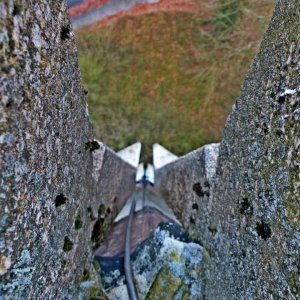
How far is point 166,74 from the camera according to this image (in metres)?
9.58

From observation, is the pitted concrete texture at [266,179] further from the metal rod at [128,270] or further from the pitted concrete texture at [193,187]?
the metal rod at [128,270]

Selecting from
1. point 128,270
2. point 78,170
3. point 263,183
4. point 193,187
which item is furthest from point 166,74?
point 263,183

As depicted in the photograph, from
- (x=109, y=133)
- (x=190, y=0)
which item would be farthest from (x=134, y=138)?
(x=190, y=0)

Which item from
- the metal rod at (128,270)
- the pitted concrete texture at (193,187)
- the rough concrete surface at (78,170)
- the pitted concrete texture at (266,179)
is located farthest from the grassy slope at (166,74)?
the pitted concrete texture at (266,179)

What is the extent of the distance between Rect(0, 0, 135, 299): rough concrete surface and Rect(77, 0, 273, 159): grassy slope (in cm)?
579

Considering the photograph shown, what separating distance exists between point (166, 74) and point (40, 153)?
775cm

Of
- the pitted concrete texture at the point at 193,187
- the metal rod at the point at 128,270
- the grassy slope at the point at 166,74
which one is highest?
the grassy slope at the point at 166,74

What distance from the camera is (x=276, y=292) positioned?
231cm

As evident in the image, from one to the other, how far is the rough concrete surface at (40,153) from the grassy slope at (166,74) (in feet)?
19.0

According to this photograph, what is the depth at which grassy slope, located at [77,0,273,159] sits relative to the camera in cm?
909

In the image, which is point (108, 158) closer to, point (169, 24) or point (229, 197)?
point (229, 197)

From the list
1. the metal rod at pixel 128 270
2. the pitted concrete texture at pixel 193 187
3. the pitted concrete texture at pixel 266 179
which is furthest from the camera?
the pitted concrete texture at pixel 193 187

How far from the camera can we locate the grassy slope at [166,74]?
909 centimetres

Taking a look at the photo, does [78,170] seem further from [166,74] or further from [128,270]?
[166,74]
